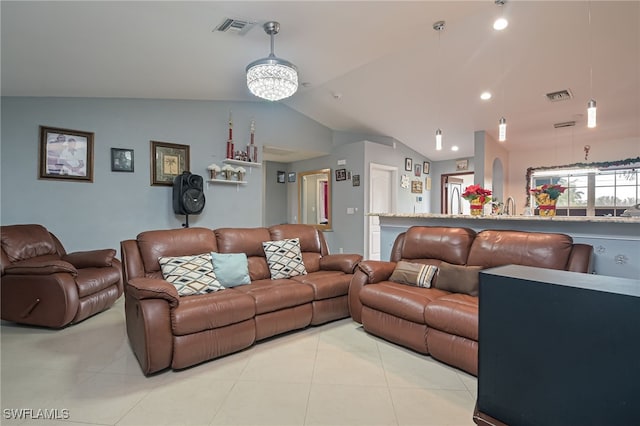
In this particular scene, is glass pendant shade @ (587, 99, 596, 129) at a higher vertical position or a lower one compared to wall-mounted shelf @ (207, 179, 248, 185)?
higher

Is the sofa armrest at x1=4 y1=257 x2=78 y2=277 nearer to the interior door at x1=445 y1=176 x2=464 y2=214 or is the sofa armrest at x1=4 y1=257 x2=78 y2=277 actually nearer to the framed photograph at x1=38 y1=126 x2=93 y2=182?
the framed photograph at x1=38 y1=126 x2=93 y2=182

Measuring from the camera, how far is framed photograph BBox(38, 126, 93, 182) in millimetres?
3670

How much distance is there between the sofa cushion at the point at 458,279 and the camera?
2.54m

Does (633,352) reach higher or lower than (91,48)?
lower

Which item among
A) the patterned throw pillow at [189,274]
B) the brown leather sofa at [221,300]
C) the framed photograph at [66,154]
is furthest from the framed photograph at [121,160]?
the patterned throw pillow at [189,274]

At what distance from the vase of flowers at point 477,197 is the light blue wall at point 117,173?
11.1 ft

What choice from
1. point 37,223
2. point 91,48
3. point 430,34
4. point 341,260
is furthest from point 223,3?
point 37,223

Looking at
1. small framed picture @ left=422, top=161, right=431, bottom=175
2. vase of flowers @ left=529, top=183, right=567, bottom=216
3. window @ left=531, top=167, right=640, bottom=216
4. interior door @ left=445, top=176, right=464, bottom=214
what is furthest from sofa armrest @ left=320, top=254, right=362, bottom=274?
Result: window @ left=531, top=167, right=640, bottom=216

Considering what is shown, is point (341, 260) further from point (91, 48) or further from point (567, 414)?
point (91, 48)

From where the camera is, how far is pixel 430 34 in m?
3.38

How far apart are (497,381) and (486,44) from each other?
372cm

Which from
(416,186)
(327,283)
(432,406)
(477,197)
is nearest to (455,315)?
(432,406)

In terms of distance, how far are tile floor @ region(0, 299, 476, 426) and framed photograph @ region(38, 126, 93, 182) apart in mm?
1893

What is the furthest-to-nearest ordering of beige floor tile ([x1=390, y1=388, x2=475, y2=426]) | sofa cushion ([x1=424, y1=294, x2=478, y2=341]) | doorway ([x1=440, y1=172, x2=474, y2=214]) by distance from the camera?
doorway ([x1=440, y1=172, x2=474, y2=214]) → sofa cushion ([x1=424, y1=294, x2=478, y2=341]) → beige floor tile ([x1=390, y1=388, x2=475, y2=426])
